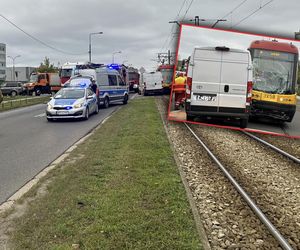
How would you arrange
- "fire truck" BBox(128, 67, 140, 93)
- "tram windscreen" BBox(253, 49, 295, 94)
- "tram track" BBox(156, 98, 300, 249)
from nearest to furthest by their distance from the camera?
"tram track" BBox(156, 98, 300, 249) → "tram windscreen" BBox(253, 49, 295, 94) → "fire truck" BBox(128, 67, 140, 93)

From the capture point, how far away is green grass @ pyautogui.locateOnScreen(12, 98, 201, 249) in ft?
14.6

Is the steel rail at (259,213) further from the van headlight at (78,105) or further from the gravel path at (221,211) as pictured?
the van headlight at (78,105)

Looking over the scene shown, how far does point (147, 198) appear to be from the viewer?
5941 mm

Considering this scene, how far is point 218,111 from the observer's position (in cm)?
1405

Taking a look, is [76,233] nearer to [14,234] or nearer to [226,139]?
[14,234]

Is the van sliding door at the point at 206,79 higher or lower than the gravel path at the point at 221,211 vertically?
higher

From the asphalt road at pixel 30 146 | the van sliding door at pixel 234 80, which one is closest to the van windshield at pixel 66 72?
the asphalt road at pixel 30 146

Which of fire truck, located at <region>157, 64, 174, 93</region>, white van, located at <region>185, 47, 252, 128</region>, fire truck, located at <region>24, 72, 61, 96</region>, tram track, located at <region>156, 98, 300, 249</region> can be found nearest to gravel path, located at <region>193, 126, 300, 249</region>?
tram track, located at <region>156, 98, 300, 249</region>

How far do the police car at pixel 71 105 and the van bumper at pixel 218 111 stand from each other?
5.94m

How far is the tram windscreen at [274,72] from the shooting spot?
15.9m

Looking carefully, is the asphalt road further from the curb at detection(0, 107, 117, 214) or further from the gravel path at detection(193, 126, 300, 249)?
the gravel path at detection(193, 126, 300, 249)

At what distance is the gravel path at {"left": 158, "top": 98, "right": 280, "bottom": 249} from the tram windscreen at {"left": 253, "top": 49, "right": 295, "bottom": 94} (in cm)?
760

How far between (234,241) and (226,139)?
8.06 metres

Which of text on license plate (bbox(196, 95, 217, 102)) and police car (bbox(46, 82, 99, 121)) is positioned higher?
text on license plate (bbox(196, 95, 217, 102))
